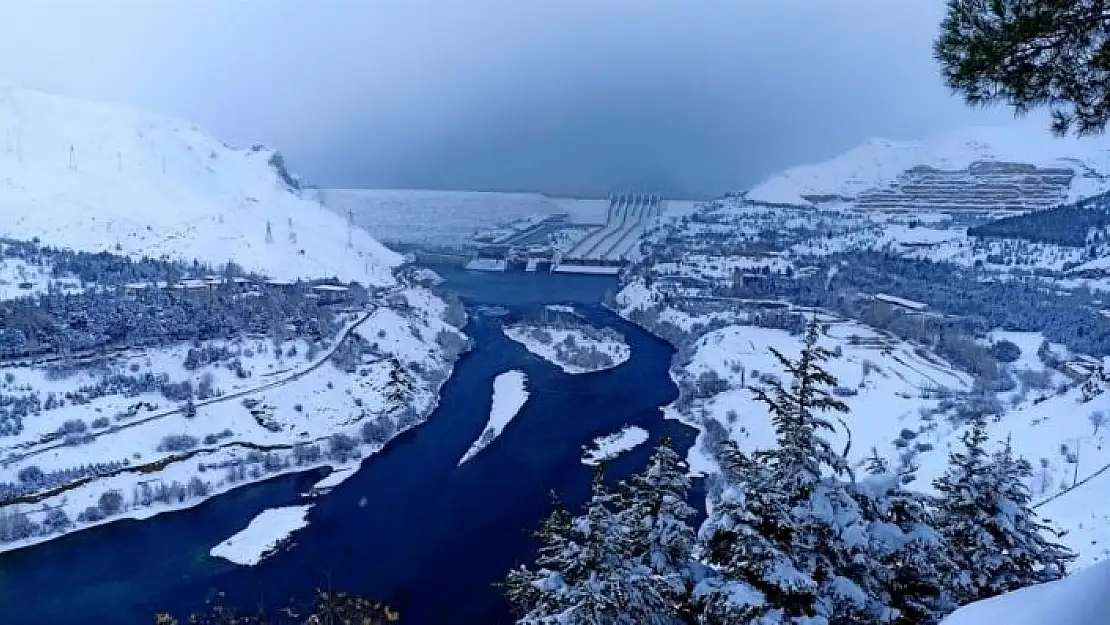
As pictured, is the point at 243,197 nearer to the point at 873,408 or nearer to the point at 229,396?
the point at 229,396

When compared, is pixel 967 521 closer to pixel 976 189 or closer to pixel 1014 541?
pixel 1014 541

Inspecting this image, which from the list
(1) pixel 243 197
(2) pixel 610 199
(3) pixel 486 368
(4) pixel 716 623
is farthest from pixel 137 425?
(2) pixel 610 199

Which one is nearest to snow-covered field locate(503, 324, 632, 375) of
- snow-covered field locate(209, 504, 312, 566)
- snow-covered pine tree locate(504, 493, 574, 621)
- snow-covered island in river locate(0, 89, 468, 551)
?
snow-covered island in river locate(0, 89, 468, 551)

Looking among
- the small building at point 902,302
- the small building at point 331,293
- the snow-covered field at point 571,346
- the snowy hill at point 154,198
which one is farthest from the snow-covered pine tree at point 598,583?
the small building at point 902,302

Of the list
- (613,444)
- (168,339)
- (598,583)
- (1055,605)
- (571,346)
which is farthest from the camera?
(571,346)

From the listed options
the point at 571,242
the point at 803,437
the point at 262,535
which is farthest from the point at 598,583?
the point at 571,242

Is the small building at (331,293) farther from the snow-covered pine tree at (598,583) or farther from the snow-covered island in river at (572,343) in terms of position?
the snow-covered pine tree at (598,583)
